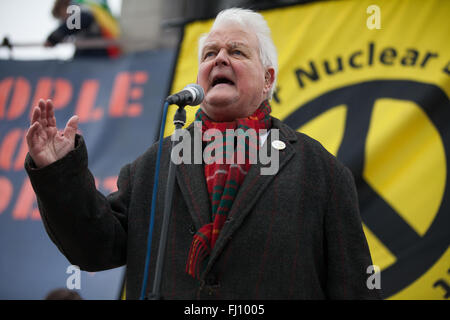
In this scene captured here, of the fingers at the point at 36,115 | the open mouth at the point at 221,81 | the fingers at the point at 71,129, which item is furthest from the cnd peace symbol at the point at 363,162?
the fingers at the point at 36,115

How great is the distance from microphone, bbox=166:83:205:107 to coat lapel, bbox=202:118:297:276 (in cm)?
35

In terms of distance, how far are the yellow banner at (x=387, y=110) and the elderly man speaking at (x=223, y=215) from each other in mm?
992

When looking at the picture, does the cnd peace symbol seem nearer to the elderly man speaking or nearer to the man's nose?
the elderly man speaking

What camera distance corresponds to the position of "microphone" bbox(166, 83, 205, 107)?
151cm

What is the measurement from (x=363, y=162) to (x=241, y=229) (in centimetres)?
162

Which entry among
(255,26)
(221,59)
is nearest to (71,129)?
(221,59)

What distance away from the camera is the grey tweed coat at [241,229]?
1.59m

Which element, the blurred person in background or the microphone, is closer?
the microphone

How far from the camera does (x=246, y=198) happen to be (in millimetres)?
1670

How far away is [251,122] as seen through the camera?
74.4 inches

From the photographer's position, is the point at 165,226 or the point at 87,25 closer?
the point at 165,226

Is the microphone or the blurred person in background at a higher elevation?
the blurred person in background

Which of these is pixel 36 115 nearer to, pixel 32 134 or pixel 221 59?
pixel 32 134

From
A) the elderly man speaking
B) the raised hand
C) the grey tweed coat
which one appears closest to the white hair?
the elderly man speaking
